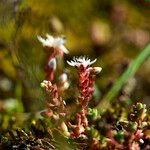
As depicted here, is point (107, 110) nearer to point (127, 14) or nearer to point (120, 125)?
point (120, 125)

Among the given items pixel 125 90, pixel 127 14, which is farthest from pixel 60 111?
pixel 127 14

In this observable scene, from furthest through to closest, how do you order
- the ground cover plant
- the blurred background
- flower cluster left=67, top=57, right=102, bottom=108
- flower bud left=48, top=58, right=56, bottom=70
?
the blurred background → flower bud left=48, top=58, right=56, bottom=70 → flower cluster left=67, top=57, right=102, bottom=108 → the ground cover plant

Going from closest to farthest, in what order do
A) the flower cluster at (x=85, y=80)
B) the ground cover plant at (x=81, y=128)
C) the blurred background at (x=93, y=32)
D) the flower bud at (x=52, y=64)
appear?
the ground cover plant at (x=81, y=128) < the flower cluster at (x=85, y=80) < the flower bud at (x=52, y=64) < the blurred background at (x=93, y=32)

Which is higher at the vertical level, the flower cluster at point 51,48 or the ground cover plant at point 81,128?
the flower cluster at point 51,48

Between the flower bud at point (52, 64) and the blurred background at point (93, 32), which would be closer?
the flower bud at point (52, 64)

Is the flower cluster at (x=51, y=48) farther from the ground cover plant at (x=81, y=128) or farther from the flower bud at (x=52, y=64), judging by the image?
the ground cover plant at (x=81, y=128)

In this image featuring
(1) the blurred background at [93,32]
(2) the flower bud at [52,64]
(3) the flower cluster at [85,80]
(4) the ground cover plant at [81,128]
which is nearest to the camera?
(4) the ground cover plant at [81,128]

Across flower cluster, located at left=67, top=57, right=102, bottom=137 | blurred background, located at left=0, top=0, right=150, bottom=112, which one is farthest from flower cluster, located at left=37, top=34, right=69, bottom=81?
blurred background, located at left=0, top=0, right=150, bottom=112

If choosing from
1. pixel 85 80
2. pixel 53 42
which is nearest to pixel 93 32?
pixel 53 42

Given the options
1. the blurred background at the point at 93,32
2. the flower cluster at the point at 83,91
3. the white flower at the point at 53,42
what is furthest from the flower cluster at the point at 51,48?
the blurred background at the point at 93,32

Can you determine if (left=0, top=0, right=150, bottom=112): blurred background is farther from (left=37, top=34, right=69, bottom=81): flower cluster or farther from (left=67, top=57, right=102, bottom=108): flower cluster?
(left=67, top=57, right=102, bottom=108): flower cluster

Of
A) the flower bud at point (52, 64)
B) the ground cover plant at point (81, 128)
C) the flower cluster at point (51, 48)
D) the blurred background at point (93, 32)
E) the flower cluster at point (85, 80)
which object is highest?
the blurred background at point (93, 32)
